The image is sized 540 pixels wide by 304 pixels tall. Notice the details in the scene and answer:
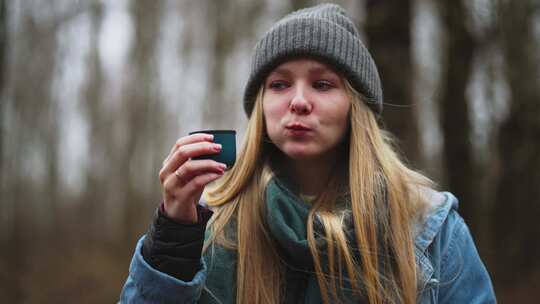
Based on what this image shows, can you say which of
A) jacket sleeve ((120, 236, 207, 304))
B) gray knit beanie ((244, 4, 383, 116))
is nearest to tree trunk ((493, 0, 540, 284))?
gray knit beanie ((244, 4, 383, 116))

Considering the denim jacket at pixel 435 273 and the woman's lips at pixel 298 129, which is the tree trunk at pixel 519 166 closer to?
the denim jacket at pixel 435 273

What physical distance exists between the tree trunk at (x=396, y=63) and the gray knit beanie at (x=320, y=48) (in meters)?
2.09

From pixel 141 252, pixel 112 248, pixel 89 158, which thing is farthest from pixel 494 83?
pixel 89 158

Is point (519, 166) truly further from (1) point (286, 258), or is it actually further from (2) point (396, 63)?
(1) point (286, 258)

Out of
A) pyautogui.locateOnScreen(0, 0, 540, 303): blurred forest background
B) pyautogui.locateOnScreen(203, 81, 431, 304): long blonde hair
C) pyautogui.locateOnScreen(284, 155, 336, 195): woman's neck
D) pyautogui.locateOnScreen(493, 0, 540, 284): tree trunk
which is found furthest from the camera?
pyautogui.locateOnScreen(493, 0, 540, 284): tree trunk

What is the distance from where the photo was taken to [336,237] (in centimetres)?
221

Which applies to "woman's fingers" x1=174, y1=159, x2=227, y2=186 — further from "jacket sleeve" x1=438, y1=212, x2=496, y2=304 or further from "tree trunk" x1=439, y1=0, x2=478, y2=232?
"tree trunk" x1=439, y1=0, x2=478, y2=232

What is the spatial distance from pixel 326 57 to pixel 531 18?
6.74 metres

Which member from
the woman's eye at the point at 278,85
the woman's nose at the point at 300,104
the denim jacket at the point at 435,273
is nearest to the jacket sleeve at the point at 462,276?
the denim jacket at the point at 435,273

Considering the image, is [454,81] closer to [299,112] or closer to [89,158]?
[299,112]

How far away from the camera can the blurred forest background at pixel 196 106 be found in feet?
22.9

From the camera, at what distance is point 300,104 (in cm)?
226

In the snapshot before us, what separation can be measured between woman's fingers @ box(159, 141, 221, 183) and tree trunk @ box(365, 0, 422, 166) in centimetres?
284

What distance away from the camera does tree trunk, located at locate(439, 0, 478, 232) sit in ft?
24.6
